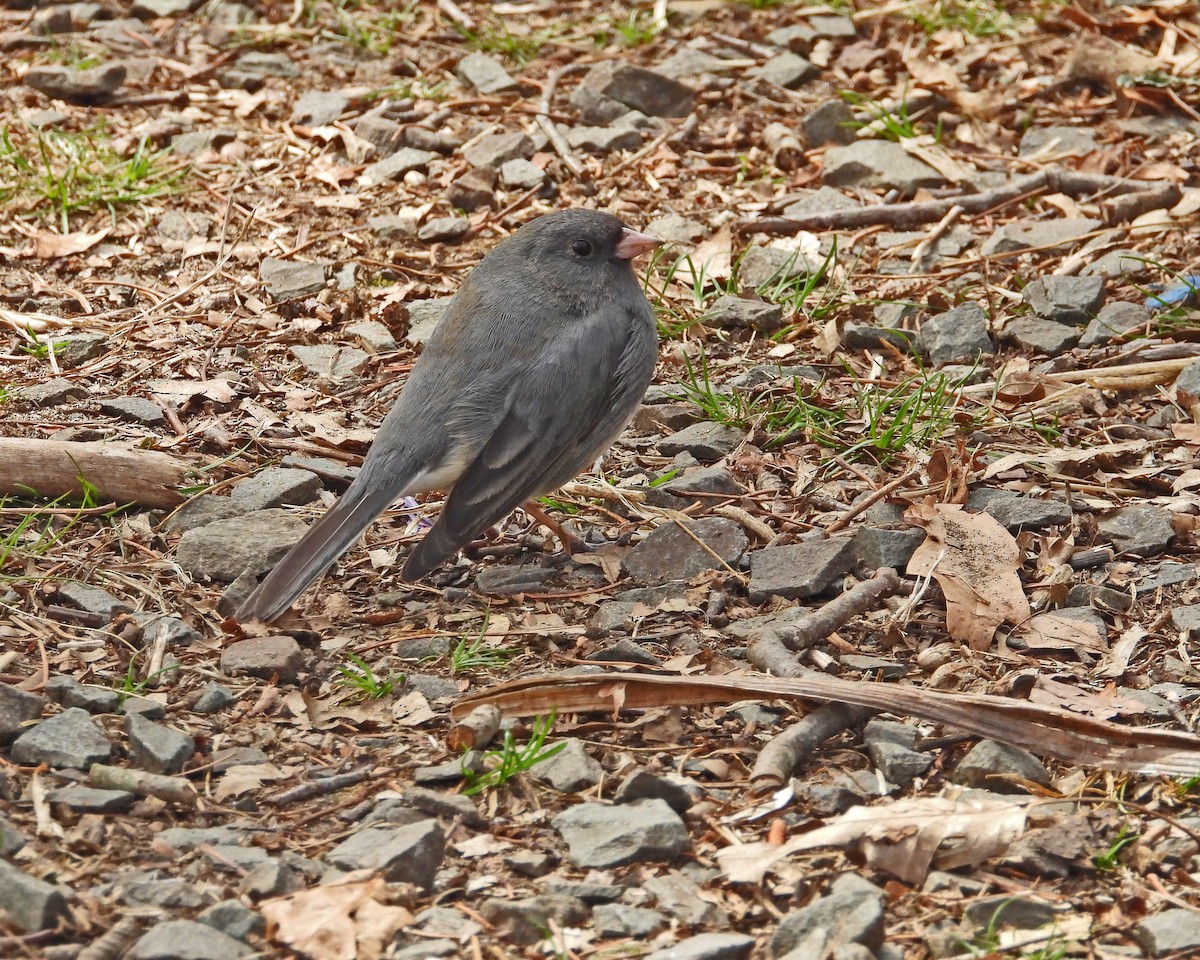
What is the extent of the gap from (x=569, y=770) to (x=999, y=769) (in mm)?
840

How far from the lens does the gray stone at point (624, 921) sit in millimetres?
2465

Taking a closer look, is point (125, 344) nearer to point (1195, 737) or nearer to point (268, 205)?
point (268, 205)

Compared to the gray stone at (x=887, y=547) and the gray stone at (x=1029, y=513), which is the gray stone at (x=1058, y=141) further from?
the gray stone at (x=887, y=547)

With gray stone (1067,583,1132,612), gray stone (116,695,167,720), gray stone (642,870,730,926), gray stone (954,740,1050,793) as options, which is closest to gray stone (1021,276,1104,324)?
gray stone (1067,583,1132,612)

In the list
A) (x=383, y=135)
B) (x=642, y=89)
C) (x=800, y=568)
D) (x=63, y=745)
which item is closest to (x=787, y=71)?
(x=642, y=89)

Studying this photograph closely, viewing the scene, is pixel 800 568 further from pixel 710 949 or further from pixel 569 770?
pixel 710 949

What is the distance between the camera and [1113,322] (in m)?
4.80

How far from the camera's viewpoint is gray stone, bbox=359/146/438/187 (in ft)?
19.1

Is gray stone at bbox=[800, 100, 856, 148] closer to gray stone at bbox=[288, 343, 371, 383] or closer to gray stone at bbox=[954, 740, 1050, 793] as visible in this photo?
gray stone at bbox=[288, 343, 371, 383]

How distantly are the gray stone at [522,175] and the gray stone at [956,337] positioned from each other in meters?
1.73

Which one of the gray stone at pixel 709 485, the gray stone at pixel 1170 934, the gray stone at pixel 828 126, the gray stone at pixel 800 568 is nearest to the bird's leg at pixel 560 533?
the gray stone at pixel 709 485

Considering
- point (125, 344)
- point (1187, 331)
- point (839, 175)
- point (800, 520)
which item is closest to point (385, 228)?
point (125, 344)

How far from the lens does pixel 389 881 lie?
8.35ft

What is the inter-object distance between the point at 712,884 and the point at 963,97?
449 cm
